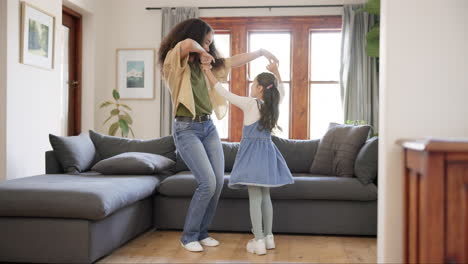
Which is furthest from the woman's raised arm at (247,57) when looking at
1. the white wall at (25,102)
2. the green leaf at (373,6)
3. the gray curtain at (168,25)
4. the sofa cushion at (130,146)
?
the gray curtain at (168,25)

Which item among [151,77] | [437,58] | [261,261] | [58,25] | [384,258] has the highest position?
[58,25]

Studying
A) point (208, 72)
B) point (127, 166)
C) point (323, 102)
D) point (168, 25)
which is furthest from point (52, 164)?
point (323, 102)

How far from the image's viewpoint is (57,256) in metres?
2.56

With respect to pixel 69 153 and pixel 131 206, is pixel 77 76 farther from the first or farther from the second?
pixel 131 206

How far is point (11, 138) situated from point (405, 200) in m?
4.22

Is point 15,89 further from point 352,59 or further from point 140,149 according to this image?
point 352,59

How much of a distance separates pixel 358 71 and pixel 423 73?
512 cm

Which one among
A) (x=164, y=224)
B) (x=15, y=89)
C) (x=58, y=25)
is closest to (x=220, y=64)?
(x=164, y=224)

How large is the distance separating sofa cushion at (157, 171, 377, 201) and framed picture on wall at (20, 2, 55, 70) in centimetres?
244

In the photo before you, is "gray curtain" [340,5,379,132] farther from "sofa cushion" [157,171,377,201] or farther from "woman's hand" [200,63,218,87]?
"woman's hand" [200,63,218,87]

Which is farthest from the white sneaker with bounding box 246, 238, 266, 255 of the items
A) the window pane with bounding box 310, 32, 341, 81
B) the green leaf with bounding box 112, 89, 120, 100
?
the window pane with bounding box 310, 32, 341, 81

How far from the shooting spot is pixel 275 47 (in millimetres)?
6848

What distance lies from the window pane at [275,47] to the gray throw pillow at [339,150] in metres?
2.87

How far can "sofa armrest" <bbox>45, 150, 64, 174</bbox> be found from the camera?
3824mm
